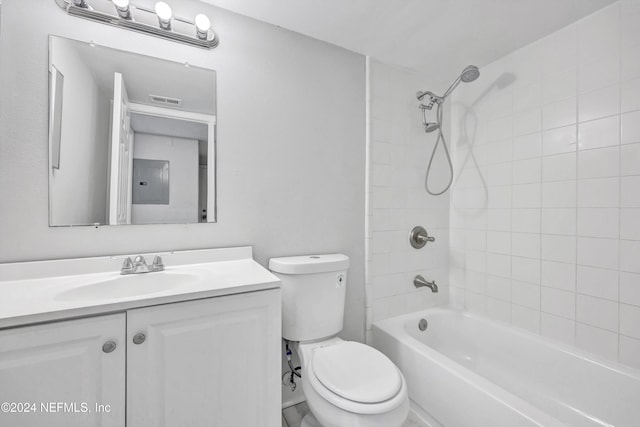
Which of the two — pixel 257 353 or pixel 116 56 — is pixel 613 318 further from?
pixel 116 56

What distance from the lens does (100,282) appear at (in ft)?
3.27

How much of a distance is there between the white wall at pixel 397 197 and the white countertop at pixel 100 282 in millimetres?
887

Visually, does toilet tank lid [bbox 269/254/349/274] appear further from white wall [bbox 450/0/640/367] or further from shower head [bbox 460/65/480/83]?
shower head [bbox 460/65/480/83]

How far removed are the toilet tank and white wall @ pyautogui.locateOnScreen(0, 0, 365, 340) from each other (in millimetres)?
190

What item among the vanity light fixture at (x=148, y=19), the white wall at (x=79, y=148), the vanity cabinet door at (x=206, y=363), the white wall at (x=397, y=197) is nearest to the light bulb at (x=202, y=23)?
the vanity light fixture at (x=148, y=19)

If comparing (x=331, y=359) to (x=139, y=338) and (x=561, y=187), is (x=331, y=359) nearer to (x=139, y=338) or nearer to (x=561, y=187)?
(x=139, y=338)

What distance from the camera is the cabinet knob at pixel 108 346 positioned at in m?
0.75

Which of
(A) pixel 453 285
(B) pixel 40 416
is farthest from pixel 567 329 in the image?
(B) pixel 40 416

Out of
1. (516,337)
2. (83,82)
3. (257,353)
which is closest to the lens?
(257,353)

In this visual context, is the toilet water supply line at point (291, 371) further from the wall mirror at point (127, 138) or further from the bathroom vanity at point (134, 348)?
the wall mirror at point (127, 138)

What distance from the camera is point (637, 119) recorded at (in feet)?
3.95

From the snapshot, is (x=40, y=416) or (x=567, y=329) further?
(x=567, y=329)

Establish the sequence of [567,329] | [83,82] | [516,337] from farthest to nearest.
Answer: [516,337] < [567,329] < [83,82]

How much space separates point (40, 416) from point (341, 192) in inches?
57.7
